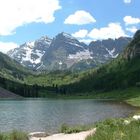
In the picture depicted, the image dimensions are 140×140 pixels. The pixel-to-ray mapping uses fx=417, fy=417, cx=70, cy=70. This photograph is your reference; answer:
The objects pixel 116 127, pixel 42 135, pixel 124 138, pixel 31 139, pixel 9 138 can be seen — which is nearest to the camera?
pixel 124 138

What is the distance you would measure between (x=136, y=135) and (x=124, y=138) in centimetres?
68

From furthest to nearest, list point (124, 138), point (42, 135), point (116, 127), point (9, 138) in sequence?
point (42, 135), point (9, 138), point (116, 127), point (124, 138)

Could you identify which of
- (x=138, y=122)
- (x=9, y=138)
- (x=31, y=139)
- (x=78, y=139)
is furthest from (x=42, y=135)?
(x=138, y=122)

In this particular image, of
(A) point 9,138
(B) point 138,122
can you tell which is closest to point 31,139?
(A) point 9,138

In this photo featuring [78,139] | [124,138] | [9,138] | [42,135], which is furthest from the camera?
[42,135]

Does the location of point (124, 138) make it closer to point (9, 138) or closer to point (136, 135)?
point (136, 135)

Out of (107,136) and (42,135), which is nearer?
(107,136)

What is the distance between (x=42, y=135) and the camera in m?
45.7

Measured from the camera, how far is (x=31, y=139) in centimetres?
3884

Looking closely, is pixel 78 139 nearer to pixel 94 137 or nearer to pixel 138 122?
pixel 138 122

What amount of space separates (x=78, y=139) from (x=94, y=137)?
25.9 feet

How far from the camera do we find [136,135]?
22781mm

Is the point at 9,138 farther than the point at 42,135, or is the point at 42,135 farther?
the point at 42,135

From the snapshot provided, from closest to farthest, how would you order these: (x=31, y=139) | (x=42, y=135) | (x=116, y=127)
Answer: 1. (x=116, y=127)
2. (x=31, y=139)
3. (x=42, y=135)
